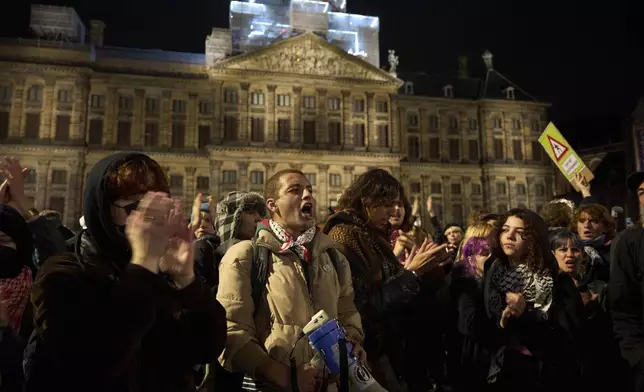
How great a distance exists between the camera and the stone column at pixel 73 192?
29688 millimetres

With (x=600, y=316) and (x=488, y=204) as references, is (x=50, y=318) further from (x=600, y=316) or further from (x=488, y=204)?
(x=488, y=204)

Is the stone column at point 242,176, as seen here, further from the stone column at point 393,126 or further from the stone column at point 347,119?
the stone column at point 393,126

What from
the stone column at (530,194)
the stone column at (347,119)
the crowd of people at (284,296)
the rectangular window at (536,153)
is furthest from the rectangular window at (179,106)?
the crowd of people at (284,296)

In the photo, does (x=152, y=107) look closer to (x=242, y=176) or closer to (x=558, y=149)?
(x=242, y=176)

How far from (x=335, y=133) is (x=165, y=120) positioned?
459 inches

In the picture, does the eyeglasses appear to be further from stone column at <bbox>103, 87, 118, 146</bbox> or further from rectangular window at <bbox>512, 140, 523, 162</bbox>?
rectangular window at <bbox>512, 140, 523, 162</bbox>

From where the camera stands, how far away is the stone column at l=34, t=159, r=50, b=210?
2975 cm

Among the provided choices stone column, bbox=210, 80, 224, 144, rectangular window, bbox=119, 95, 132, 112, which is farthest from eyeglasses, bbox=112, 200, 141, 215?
rectangular window, bbox=119, 95, 132, 112

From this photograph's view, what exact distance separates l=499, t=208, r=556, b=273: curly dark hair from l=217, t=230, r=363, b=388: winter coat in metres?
1.59

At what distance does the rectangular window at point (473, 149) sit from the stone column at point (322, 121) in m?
12.3

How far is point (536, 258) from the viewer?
12.3 feet

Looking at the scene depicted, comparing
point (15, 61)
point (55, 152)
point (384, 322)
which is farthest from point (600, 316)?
point (15, 61)

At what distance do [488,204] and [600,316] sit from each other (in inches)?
1377

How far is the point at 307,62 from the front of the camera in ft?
111
